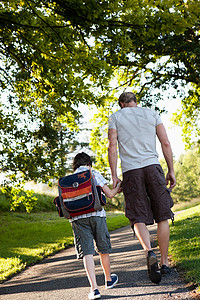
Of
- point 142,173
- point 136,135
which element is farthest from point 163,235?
point 136,135

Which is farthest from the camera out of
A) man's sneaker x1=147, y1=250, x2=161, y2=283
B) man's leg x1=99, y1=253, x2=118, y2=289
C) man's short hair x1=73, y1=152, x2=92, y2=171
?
man's short hair x1=73, y1=152, x2=92, y2=171

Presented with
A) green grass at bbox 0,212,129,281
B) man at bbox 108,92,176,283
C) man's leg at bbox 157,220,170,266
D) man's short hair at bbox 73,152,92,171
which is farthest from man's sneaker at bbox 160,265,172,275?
green grass at bbox 0,212,129,281

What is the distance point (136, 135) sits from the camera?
4312mm

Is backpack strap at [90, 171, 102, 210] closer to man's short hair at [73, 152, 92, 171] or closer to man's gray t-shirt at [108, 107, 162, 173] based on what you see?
man's short hair at [73, 152, 92, 171]

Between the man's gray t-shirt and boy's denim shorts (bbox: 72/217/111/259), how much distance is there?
0.76m

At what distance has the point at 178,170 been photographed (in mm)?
84125

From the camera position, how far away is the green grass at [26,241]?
7997 mm

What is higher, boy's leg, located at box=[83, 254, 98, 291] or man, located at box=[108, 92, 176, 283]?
man, located at box=[108, 92, 176, 283]

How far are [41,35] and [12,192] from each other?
29.0 ft

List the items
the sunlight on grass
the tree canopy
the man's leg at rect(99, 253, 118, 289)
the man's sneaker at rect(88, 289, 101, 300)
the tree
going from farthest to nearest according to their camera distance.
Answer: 1. the tree
2. the tree canopy
3. the sunlight on grass
4. the man's leg at rect(99, 253, 118, 289)
5. the man's sneaker at rect(88, 289, 101, 300)

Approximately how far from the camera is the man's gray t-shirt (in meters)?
4.23

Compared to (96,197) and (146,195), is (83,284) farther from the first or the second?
(146,195)

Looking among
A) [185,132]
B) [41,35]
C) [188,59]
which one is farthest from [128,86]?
[41,35]

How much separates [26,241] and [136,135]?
10.0m
